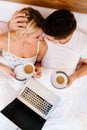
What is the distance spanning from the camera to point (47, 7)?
1480 millimetres

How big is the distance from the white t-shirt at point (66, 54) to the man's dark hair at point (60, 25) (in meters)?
0.22

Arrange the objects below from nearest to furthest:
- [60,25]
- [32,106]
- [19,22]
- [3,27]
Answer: [60,25] → [19,22] → [32,106] → [3,27]

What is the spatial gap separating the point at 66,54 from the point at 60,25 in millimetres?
311

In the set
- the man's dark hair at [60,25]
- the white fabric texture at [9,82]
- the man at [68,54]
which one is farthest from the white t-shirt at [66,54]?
the man's dark hair at [60,25]

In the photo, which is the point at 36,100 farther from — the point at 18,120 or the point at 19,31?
the point at 19,31

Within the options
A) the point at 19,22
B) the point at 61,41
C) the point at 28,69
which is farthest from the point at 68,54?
the point at 19,22

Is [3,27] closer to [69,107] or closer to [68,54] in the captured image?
[68,54]

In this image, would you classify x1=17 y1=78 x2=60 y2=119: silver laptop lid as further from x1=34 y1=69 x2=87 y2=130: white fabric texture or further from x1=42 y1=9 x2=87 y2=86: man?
x1=42 y1=9 x2=87 y2=86: man

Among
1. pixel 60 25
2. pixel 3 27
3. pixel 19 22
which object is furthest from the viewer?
pixel 3 27

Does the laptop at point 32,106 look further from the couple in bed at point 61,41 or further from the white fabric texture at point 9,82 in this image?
the couple in bed at point 61,41

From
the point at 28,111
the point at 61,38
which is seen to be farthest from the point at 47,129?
the point at 61,38

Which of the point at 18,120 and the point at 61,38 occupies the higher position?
the point at 61,38

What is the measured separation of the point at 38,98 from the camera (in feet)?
4.57

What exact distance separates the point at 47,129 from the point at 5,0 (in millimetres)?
859
